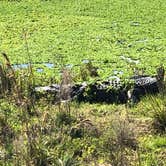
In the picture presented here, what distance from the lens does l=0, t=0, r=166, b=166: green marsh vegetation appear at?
20.4 ft

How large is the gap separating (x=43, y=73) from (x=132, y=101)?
2397mm

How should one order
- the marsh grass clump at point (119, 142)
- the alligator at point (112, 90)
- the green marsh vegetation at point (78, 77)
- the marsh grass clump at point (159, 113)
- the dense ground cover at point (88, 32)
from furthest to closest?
the dense ground cover at point (88, 32) < the alligator at point (112, 90) < the marsh grass clump at point (159, 113) < the green marsh vegetation at point (78, 77) < the marsh grass clump at point (119, 142)

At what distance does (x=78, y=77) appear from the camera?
1011cm

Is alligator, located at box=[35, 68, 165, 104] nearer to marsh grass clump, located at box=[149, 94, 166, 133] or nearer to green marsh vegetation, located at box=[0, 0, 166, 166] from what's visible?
green marsh vegetation, located at box=[0, 0, 166, 166]

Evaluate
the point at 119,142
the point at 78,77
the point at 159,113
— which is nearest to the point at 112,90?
the point at 78,77

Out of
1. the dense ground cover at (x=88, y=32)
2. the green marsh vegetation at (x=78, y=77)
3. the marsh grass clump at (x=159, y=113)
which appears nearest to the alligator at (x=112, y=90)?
the green marsh vegetation at (x=78, y=77)

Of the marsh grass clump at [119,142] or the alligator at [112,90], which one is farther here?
the alligator at [112,90]

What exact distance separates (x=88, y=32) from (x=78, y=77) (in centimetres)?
444

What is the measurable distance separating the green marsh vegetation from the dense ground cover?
22 mm

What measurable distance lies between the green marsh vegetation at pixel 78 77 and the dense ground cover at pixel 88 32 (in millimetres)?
22

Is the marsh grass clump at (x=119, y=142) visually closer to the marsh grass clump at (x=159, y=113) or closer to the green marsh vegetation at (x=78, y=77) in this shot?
the green marsh vegetation at (x=78, y=77)

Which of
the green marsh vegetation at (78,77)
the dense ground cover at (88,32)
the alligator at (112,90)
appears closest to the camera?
the green marsh vegetation at (78,77)

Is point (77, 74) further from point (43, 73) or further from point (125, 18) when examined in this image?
point (125, 18)

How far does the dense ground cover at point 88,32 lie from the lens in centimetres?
1162
